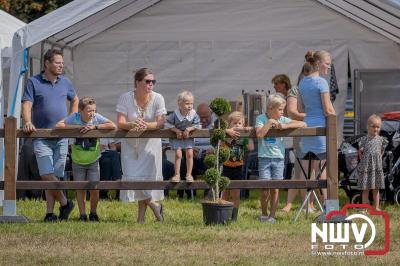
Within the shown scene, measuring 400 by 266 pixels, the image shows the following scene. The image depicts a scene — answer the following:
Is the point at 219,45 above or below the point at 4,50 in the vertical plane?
above

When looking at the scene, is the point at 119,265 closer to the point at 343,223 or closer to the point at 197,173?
the point at 343,223

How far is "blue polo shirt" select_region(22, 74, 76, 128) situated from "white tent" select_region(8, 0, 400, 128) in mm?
6452

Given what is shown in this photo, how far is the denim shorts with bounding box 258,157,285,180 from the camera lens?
1063 cm

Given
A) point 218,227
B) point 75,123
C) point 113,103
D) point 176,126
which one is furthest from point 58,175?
point 113,103

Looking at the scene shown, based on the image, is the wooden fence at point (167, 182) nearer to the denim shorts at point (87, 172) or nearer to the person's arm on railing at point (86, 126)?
the person's arm on railing at point (86, 126)

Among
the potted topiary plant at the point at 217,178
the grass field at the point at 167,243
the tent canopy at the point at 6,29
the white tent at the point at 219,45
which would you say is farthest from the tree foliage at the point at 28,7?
the grass field at the point at 167,243

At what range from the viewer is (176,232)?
30.4 feet

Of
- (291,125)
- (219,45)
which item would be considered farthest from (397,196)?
(219,45)

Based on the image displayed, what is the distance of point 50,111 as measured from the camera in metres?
10.5

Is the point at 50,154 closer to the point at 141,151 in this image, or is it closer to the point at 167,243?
the point at 141,151

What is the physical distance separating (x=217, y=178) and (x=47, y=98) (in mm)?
2086

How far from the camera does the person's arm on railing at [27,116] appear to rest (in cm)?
1012

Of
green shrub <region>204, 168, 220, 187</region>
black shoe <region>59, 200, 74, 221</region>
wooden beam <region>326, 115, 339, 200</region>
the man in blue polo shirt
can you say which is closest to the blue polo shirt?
the man in blue polo shirt

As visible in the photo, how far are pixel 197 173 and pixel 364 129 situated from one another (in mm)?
4086
